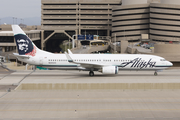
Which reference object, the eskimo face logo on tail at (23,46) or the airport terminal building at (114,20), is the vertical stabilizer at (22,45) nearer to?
the eskimo face logo on tail at (23,46)

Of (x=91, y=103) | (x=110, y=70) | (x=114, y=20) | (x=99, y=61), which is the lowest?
(x=91, y=103)

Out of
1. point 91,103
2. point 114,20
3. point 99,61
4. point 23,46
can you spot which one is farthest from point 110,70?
point 114,20

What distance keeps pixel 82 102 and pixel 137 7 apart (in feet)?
438

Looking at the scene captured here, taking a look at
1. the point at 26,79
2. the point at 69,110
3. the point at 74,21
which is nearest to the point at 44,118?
the point at 69,110

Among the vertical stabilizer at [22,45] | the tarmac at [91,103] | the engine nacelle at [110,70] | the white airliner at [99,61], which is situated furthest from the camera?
the vertical stabilizer at [22,45]

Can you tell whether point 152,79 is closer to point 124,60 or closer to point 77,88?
point 124,60

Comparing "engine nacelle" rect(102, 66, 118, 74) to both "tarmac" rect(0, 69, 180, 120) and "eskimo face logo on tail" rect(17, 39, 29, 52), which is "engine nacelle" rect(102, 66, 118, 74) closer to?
"tarmac" rect(0, 69, 180, 120)

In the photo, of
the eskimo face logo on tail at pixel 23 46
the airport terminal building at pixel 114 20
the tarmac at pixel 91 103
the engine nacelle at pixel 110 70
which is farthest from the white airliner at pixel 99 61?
the airport terminal building at pixel 114 20

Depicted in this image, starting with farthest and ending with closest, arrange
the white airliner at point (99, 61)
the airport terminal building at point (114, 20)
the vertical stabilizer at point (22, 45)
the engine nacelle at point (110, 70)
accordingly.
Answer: the airport terminal building at point (114, 20) < the vertical stabilizer at point (22, 45) < the white airliner at point (99, 61) < the engine nacelle at point (110, 70)

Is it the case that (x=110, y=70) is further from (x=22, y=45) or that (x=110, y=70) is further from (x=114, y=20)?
(x=114, y=20)

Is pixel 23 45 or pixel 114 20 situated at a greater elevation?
pixel 114 20

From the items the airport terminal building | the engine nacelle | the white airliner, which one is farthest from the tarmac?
the airport terminal building

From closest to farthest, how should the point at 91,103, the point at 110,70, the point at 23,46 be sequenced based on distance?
1. the point at 91,103
2. the point at 110,70
3. the point at 23,46

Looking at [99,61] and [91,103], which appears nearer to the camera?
[91,103]
